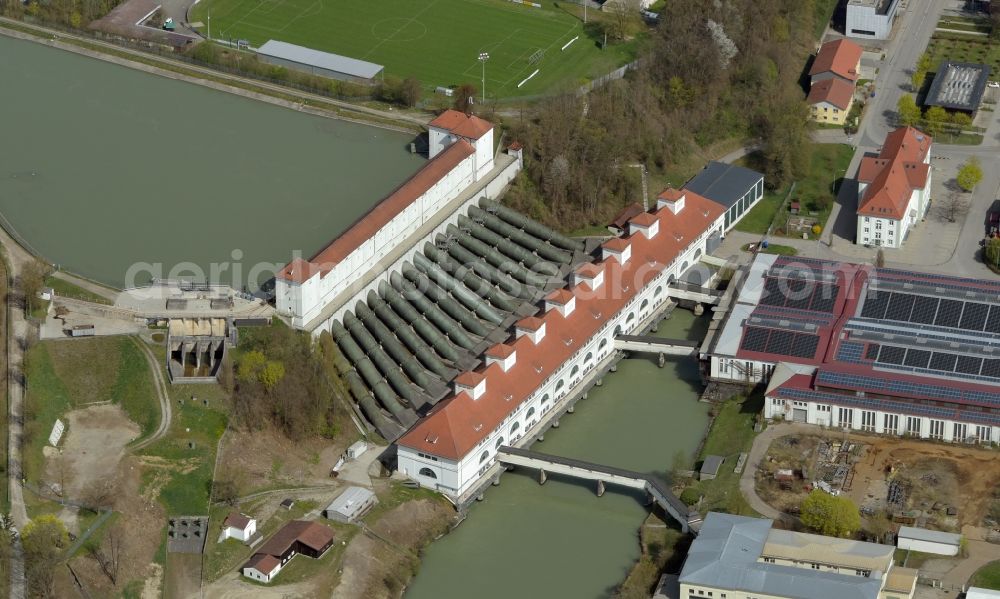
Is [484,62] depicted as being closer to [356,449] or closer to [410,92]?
[410,92]

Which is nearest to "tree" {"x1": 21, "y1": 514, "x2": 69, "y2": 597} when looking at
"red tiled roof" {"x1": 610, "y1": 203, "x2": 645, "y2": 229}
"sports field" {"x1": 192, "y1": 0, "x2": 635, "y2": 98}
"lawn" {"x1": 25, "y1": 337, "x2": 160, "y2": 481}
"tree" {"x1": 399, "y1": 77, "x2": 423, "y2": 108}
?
"lawn" {"x1": 25, "y1": 337, "x2": 160, "y2": 481}

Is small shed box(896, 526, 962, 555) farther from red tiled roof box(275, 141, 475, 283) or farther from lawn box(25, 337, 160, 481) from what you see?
lawn box(25, 337, 160, 481)

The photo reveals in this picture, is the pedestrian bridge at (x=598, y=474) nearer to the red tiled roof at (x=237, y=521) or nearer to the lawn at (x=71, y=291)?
the red tiled roof at (x=237, y=521)

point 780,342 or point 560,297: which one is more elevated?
point 560,297

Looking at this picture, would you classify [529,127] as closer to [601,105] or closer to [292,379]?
[601,105]

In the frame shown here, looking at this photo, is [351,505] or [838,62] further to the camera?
[838,62]

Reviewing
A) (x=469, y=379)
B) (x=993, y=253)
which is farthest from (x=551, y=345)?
(x=993, y=253)
